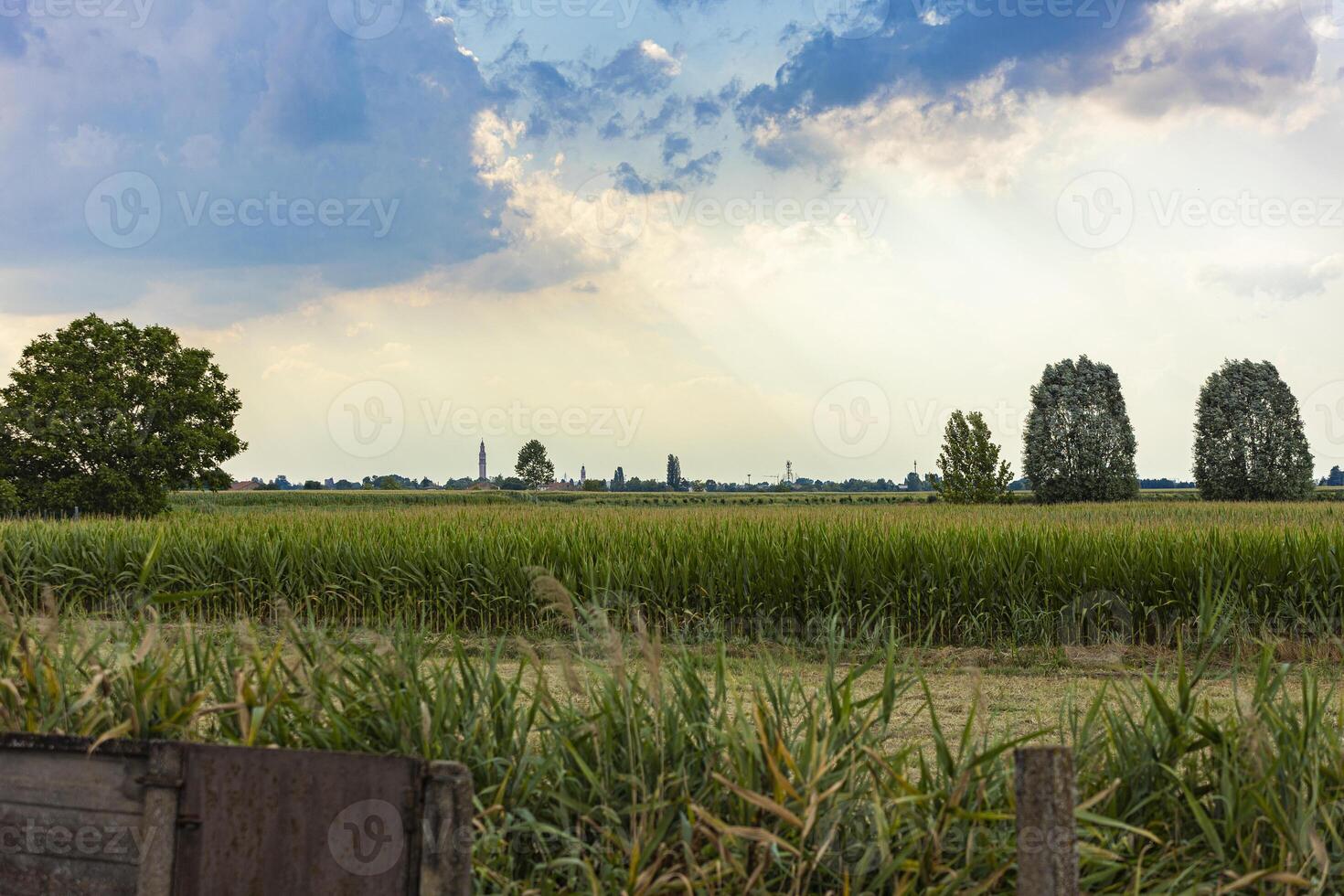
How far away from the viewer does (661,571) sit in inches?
415

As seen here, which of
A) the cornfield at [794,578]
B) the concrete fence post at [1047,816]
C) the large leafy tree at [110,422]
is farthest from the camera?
the large leafy tree at [110,422]

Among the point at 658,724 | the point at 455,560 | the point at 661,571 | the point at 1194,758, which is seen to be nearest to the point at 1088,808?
the point at 1194,758

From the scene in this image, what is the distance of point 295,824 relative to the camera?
272cm

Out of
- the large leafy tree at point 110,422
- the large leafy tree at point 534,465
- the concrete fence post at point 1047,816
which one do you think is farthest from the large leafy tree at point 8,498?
the large leafy tree at point 534,465

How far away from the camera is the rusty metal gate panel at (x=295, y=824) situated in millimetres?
2623

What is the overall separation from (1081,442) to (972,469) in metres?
4.77

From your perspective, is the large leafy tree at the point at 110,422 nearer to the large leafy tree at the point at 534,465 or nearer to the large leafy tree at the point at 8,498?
the large leafy tree at the point at 8,498

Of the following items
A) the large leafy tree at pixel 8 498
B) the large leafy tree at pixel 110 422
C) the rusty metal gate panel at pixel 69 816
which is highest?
the large leafy tree at pixel 110 422

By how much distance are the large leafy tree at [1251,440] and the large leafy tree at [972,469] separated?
9101 mm

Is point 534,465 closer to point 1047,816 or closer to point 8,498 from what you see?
point 8,498

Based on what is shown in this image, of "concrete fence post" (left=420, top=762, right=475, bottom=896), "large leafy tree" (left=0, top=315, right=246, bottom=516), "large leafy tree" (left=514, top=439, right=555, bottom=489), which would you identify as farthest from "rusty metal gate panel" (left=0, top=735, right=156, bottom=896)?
"large leafy tree" (left=514, top=439, right=555, bottom=489)

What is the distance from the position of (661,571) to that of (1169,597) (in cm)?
552

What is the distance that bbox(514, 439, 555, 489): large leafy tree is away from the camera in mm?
99062

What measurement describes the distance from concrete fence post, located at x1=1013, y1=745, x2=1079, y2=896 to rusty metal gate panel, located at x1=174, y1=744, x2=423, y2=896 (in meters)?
1.68
